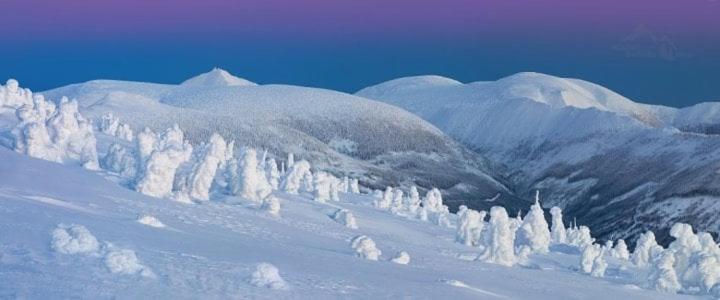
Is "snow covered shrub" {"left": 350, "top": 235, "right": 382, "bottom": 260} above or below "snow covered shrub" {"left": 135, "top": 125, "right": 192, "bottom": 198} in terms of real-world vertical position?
below

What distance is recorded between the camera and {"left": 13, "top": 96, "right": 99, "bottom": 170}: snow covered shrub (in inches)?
2827

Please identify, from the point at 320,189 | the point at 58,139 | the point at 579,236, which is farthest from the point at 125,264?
the point at 579,236

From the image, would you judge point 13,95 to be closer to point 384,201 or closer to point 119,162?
point 119,162

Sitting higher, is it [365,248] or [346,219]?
[346,219]

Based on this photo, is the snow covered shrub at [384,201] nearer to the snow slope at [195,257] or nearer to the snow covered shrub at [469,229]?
the snow covered shrub at [469,229]

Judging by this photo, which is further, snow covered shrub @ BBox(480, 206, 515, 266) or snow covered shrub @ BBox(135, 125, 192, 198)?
snow covered shrub @ BBox(480, 206, 515, 266)

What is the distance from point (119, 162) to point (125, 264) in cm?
5082

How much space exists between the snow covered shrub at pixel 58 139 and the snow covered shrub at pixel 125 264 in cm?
4487

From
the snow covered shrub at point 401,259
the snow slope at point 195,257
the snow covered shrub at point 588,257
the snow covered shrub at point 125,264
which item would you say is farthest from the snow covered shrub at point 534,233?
the snow covered shrub at point 125,264

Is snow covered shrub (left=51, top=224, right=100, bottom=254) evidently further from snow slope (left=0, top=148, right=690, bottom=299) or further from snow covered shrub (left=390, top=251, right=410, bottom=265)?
snow covered shrub (left=390, top=251, right=410, bottom=265)

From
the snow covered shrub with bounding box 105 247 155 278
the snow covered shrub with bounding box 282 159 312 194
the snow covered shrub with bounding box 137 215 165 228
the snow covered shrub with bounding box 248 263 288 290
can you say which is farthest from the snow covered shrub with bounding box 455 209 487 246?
the snow covered shrub with bounding box 105 247 155 278

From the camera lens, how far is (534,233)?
96625 mm

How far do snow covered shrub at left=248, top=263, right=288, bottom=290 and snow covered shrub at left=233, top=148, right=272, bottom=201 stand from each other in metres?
45.0

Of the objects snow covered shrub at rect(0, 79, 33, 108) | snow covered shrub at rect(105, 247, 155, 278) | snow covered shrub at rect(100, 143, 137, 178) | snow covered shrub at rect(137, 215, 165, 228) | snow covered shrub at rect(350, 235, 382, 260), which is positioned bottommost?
snow covered shrub at rect(105, 247, 155, 278)
